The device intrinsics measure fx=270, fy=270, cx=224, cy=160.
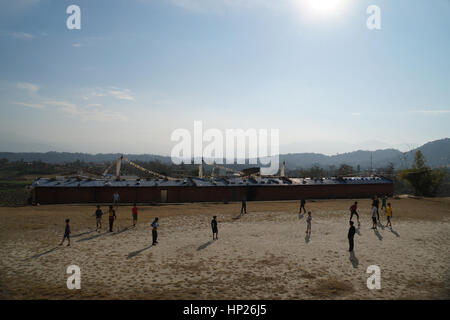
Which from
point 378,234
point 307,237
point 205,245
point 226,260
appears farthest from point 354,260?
point 205,245

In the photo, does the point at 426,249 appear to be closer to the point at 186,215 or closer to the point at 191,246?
the point at 191,246

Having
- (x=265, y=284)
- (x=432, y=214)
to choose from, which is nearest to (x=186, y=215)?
(x=265, y=284)

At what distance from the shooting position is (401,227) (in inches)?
859

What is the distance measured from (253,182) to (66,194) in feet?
86.4

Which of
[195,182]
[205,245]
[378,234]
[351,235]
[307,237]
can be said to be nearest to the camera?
[351,235]

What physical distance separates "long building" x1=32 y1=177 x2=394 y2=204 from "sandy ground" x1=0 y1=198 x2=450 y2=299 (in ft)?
39.4

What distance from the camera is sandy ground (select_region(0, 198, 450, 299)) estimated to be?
10.6 m

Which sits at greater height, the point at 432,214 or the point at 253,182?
the point at 253,182

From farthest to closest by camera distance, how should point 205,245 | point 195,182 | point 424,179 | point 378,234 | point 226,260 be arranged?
point 424,179, point 195,182, point 378,234, point 205,245, point 226,260

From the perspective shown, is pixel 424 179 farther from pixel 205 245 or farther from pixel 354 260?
pixel 205 245

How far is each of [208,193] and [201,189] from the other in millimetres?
1181

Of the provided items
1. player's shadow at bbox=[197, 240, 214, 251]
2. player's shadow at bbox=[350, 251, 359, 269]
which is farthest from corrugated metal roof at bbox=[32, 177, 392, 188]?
player's shadow at bbox=[350, 251, 359, 269]

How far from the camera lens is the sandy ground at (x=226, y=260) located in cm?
1065

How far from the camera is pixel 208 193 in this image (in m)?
39.4
